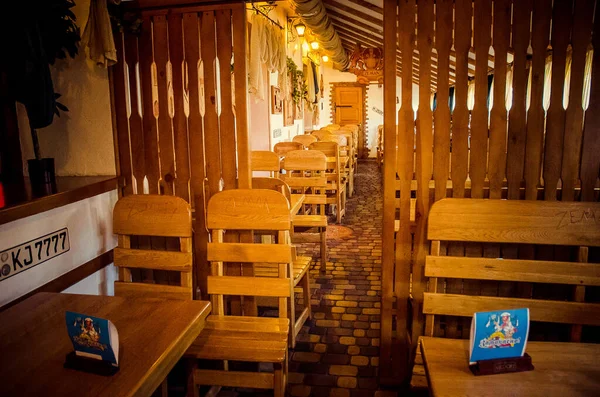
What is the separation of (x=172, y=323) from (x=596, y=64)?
2.26 meters

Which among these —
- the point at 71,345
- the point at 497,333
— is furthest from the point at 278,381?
the point at 497,333

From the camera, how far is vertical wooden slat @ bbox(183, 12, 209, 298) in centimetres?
263

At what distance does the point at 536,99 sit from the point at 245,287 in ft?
5.90

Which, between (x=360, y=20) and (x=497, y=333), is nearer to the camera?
(x=497, y=333)

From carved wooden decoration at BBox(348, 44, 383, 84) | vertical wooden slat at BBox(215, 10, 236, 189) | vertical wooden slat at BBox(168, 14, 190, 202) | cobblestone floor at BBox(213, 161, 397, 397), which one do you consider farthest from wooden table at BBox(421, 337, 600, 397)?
carved wooden decoration at BBox(348, 44, 383, 84)

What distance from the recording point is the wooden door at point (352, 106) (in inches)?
580

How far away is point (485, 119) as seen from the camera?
232cm

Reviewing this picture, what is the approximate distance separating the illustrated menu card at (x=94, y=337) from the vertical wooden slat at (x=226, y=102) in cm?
142

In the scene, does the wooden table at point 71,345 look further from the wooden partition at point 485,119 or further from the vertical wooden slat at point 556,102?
the vertical wooden slat at point 556,102

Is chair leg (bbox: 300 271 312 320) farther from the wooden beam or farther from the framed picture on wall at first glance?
the wooden beam

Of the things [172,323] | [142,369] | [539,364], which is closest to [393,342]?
[539,364]

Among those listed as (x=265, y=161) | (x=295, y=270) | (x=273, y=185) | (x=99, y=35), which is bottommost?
(x=295, y=270)

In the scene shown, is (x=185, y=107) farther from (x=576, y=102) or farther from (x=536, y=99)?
(x=576, y=102)

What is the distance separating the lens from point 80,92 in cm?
282
